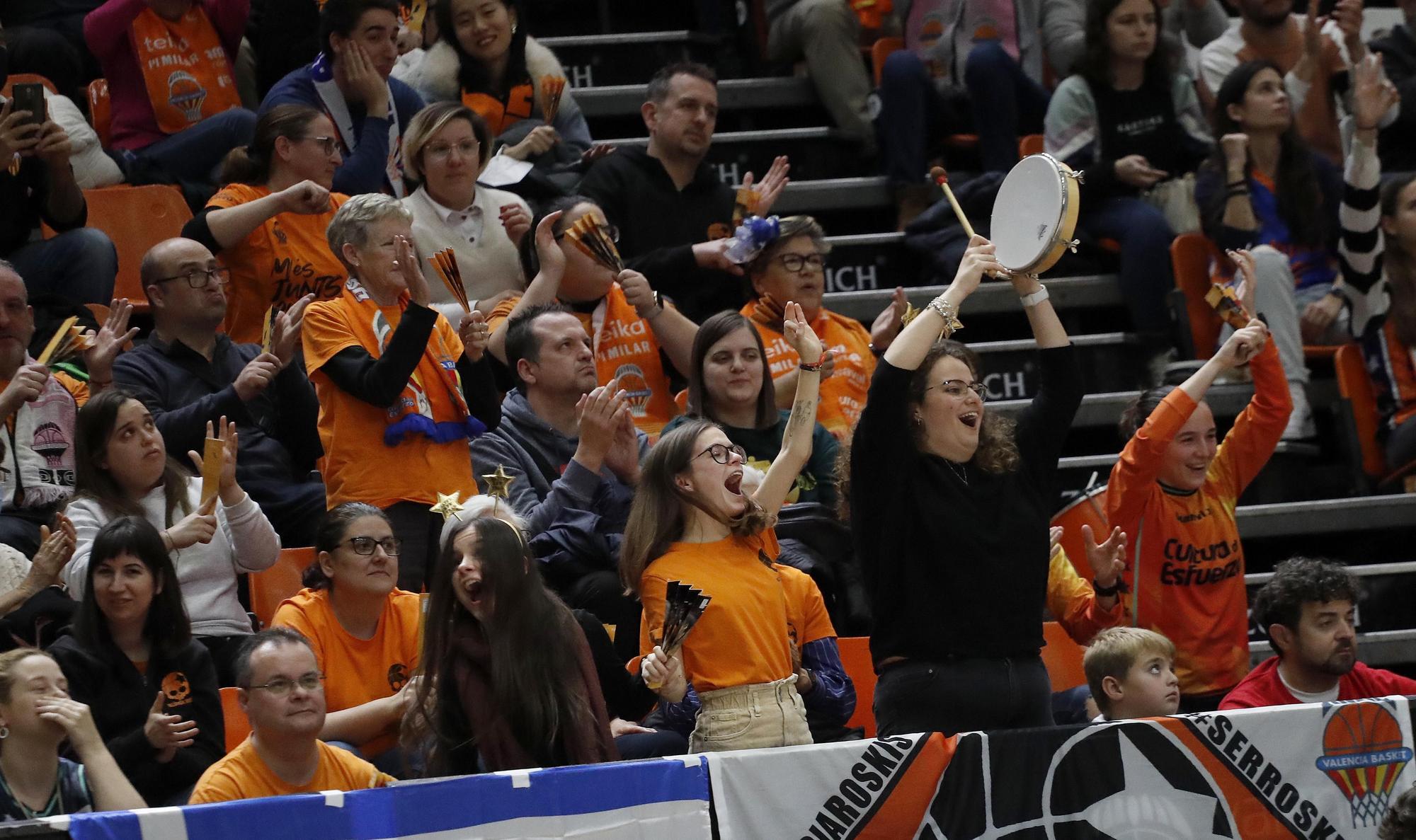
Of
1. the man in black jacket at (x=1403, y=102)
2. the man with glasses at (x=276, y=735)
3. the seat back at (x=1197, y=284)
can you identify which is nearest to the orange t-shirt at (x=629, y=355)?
the seat back at (x=1197, y=284)

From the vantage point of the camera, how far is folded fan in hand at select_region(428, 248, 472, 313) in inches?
264

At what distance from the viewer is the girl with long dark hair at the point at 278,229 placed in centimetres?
712

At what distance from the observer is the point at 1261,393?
6.71 metres

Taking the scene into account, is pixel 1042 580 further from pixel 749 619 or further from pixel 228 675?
pixel 228 675

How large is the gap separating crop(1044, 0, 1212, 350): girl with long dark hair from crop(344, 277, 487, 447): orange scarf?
3.44 meters

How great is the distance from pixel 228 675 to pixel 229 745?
265 millimetres

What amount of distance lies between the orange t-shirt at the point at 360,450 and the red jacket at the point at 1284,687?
2.44 meters

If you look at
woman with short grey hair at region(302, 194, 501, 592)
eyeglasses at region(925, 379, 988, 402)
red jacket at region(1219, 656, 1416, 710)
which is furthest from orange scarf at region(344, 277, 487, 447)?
red jacket at region(1219, 656, 1416, 710)

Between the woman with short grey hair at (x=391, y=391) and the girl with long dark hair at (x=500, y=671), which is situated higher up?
the woman with short grey hair at (x=391, y=391)

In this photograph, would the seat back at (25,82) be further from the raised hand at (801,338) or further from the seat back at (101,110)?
the raised hand at (801,338)

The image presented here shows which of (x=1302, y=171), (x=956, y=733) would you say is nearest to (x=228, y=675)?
(x=956, y=733)

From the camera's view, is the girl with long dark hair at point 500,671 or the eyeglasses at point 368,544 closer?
the girl with long dark hair at point 500,671

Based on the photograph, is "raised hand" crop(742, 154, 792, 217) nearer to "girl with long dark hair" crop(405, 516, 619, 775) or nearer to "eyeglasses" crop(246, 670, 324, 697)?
"girl with long dark hair" crop(405, 516, 619, 775)

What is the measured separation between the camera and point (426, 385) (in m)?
6.24
